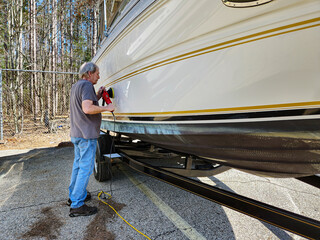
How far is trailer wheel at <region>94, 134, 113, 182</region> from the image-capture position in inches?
124

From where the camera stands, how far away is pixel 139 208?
248 centimetres

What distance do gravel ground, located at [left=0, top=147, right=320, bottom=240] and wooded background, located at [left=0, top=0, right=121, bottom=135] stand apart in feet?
8.21

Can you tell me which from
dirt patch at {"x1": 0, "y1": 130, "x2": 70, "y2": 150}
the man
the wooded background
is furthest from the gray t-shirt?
dirt patch at {"x1": 0, "y1": 130, "x2": 70, "y2": 150}

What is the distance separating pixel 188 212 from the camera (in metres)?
2.40

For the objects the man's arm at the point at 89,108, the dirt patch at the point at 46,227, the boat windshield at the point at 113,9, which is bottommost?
the dirt patch at the point at 46,227

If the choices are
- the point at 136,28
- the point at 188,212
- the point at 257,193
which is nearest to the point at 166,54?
the point at 136,28

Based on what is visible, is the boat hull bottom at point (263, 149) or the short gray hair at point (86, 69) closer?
the boat hull bottom at point (263, 149)

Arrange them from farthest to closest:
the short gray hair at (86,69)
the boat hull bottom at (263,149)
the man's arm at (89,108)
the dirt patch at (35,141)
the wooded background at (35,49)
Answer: the wooded background at (35,49), the dirt patch at (35,141), the short gray hair at (86,69), the man's arm at (89,108), the boat hull bottom at (263,149)

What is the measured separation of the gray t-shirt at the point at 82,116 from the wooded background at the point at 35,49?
1214mm

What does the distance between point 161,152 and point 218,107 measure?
85.2 inches

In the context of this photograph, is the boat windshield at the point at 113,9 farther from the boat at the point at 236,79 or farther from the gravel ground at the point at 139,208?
the gravel ground at the point at 139,208

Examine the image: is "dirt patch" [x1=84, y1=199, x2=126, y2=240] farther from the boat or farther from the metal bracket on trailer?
the boat

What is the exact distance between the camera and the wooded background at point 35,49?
808cm

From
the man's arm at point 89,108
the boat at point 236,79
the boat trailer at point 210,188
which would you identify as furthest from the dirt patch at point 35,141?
the boat at point 236,79
